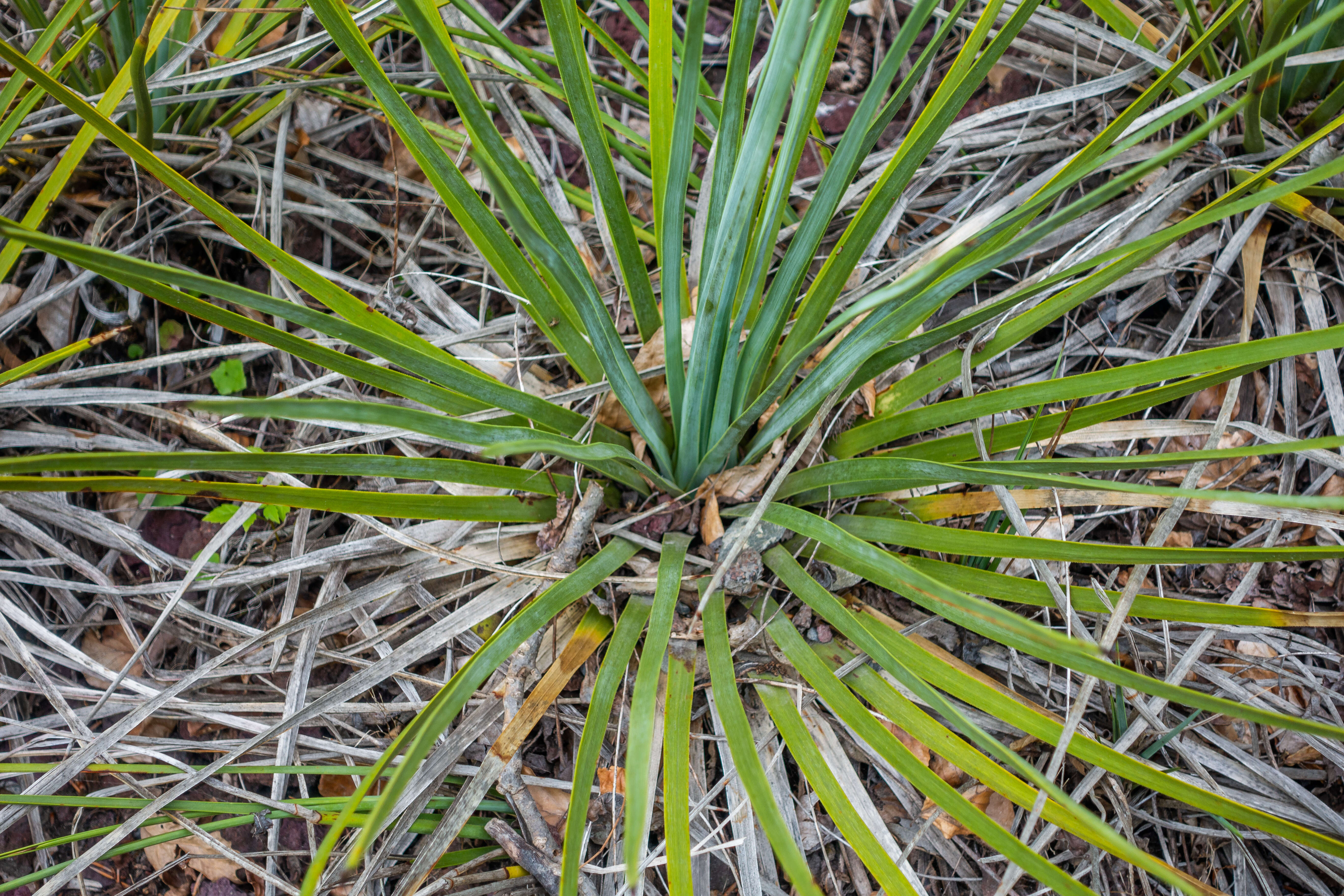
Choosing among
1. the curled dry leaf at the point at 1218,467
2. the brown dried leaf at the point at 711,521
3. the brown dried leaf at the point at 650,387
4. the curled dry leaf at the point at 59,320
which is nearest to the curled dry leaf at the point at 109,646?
the curled dry leaf at the point at 59,320

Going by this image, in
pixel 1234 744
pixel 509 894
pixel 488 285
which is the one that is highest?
pixel 488 285

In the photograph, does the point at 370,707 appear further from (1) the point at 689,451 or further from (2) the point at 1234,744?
(2) the point at 1234,744

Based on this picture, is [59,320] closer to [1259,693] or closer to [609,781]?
[609,781]

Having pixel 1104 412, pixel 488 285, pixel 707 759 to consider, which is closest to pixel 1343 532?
pixel 1104 412

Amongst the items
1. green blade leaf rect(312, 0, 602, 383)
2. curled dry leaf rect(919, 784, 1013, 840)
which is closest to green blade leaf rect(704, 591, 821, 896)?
curled dry leaf rect(919, 784, 1013, 840)

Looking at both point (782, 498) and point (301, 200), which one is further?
point (301, 200)

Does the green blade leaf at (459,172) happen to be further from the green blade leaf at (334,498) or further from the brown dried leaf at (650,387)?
the green blade leaf at (334,498)

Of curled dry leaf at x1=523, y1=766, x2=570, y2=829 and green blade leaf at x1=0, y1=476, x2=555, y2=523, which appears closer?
green blade leaf at x1=0, y1=476, x2=555, y2=523

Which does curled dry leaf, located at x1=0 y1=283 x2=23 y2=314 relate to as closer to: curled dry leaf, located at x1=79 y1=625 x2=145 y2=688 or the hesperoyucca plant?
the hesperoyucca plant
